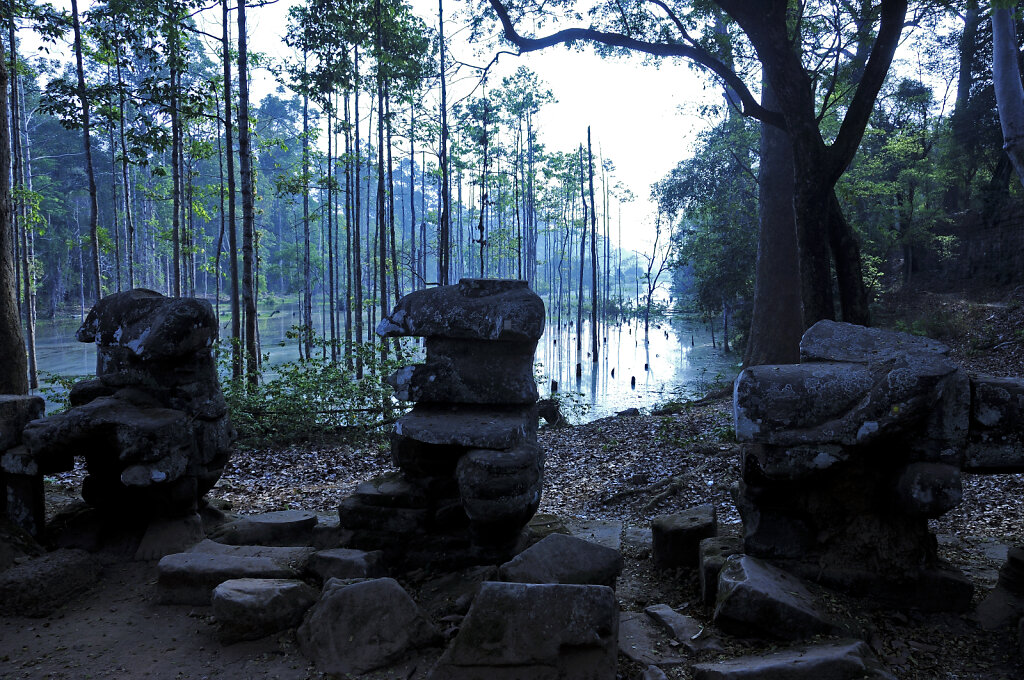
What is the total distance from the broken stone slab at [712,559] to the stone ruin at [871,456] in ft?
0.53

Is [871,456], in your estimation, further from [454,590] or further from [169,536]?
[169,536]

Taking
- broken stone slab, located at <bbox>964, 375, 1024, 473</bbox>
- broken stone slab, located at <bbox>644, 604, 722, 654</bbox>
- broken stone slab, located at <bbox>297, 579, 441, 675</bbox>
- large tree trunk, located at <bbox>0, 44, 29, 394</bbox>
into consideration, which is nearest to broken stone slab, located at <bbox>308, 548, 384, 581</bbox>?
broken stone slab, located at <bbox>297, 579, 441, 675</bbox>

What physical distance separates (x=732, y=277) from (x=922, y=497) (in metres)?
15.6

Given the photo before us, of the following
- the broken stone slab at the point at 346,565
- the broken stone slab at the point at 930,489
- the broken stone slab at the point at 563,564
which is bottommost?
the broken stone slab at the point at 346,565

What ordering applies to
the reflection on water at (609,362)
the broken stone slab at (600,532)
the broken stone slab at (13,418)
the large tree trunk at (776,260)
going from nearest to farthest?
the broken stone slab at (13,418) → the broken stone slab at (600,532) → the large tree trunk at (776,260) → the reflection on water at (609,362)

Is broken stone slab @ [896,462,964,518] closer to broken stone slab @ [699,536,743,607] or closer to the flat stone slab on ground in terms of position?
broken stone slab @ [699,536,743,607]

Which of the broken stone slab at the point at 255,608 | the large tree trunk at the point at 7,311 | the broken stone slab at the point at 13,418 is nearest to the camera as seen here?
the broken stone slab at the point at 255,608

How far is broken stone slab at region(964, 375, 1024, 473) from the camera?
2977mm

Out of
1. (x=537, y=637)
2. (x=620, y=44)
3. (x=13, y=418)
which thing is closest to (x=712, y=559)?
(x=537, y=637)

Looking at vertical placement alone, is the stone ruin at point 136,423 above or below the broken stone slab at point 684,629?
above

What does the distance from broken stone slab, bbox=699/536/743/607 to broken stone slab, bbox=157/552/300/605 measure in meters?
2.34

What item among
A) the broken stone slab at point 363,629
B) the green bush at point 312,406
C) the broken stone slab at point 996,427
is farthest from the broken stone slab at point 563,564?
the green bush at point 312,406

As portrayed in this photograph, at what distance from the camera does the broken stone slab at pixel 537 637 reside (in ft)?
8.41

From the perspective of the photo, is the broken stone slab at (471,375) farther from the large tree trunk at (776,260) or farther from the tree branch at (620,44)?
the large tree trunk at (776,260)
